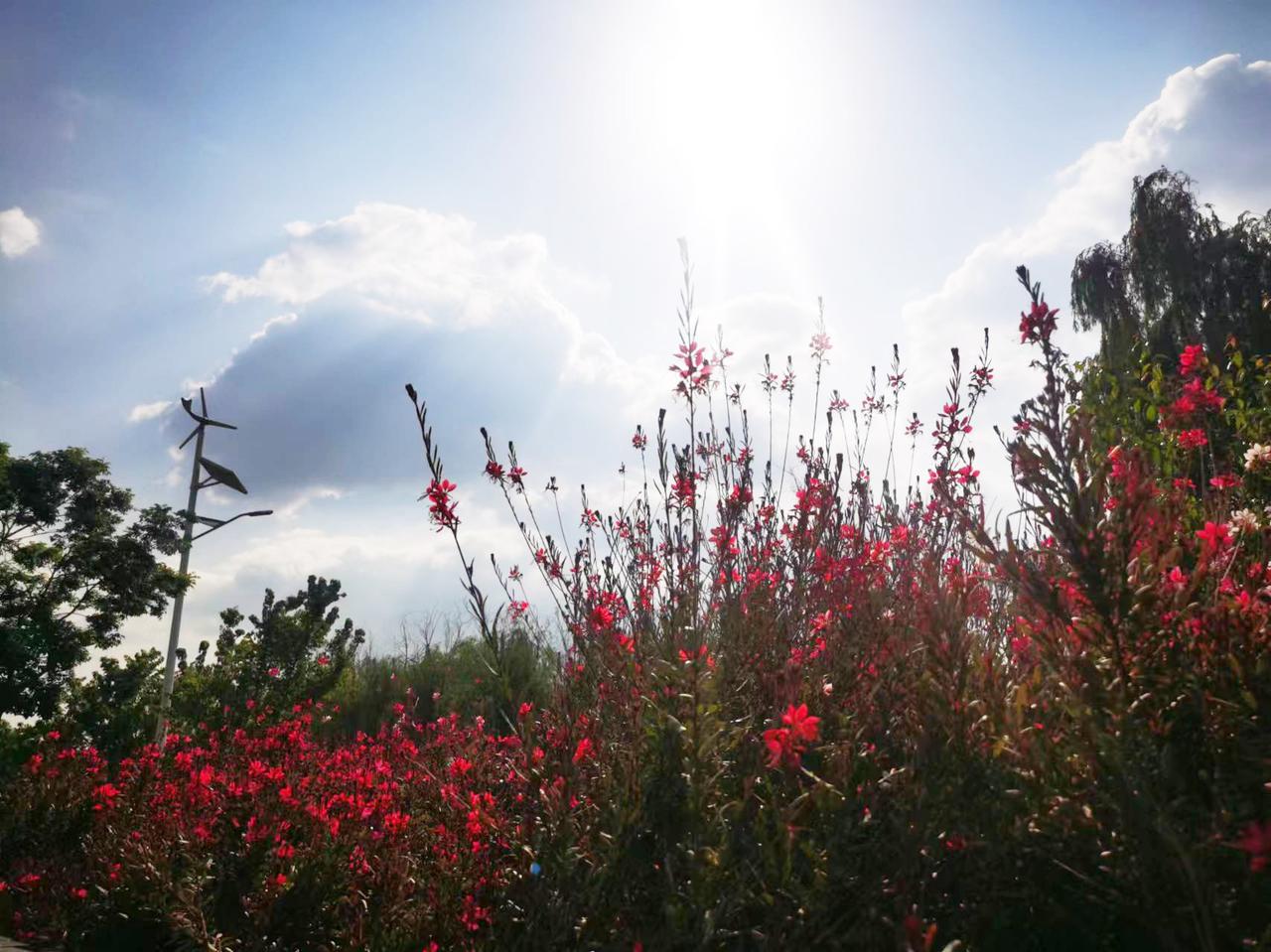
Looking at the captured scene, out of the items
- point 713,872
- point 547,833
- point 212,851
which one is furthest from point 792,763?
point 212,851

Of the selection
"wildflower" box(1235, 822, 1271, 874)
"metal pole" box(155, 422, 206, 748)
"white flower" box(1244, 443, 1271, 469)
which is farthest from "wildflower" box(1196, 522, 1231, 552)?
"metal pole" box(155, 422, 206, 748)

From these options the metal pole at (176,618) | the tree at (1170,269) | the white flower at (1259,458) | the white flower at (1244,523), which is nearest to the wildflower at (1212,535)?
the white flower at (1244,523)

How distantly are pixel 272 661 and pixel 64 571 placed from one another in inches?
138

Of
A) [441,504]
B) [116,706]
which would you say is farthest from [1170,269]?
[116,706]

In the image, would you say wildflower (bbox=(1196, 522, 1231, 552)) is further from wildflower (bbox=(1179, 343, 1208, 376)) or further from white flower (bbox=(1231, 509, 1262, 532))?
wildflower (bbox=(1179, 343, 1208, 376))

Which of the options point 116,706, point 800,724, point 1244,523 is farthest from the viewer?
point 116,706

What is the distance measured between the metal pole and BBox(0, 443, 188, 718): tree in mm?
357

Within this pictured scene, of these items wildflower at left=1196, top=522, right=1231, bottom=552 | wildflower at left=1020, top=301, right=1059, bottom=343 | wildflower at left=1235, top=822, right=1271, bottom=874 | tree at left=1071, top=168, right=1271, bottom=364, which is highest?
tree at left=1071, top=168, right=1271, bottom=364

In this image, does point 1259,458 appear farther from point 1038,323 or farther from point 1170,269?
point 1170,269

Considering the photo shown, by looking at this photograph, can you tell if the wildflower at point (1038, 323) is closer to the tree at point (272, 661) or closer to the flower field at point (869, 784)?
the flower field at point (869, 784)

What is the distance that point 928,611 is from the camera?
1.96 metres

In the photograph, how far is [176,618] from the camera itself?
11.8m

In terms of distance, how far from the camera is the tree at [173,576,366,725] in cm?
1250

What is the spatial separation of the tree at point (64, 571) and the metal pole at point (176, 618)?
36 centimetres
